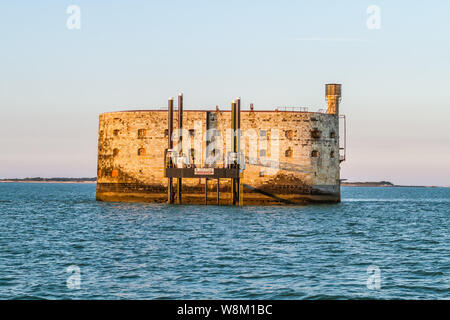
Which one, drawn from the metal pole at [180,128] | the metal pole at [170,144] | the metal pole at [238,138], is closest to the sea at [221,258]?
the metal pole at [238,138]

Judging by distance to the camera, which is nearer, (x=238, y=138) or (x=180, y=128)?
(x=238, y=138)

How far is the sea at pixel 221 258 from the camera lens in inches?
605

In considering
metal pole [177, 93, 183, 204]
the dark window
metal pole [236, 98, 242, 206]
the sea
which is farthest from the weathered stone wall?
the sea

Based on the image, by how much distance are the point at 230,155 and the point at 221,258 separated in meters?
26.7

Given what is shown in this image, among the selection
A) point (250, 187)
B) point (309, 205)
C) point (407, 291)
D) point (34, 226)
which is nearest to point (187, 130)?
point (250, 187)

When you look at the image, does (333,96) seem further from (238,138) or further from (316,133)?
(238,138)

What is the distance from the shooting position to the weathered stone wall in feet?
158

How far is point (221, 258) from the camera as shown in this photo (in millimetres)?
20938

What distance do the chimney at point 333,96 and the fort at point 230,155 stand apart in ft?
10.3

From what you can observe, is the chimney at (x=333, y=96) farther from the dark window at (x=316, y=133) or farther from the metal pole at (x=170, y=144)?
the metal pole at (x=170, y=144)

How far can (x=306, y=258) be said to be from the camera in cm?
2120

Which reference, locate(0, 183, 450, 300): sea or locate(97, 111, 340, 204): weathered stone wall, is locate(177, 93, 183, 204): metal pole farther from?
locate(0, 183, 450, 300): sea

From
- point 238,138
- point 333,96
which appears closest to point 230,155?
point 238,138

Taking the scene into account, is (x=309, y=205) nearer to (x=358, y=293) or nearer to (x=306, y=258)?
(x=306, y=258)
